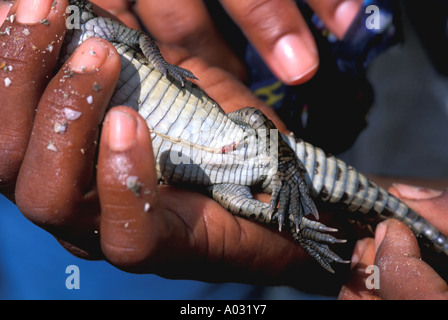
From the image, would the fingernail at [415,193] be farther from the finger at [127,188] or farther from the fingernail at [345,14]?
the finger at [127,188]

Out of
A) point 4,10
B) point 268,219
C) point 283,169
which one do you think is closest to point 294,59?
point 283,169

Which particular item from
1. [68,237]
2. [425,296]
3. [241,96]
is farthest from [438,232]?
[68,237]

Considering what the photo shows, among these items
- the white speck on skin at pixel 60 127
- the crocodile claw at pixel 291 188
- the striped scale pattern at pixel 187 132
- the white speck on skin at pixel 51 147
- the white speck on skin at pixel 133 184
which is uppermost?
the white speck on skin at pixel 60 127

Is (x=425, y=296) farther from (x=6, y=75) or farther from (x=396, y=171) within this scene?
(x=396, y=171)

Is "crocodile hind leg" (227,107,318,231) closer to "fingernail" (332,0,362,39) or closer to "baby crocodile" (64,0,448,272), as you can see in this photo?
"baby crocodile" (64,0,448,272)

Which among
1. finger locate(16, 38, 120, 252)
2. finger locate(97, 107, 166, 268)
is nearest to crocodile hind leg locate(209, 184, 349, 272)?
finger locate(97, 107, 166, 268)

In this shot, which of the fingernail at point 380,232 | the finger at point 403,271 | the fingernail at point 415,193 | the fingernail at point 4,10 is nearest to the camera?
the finger at point 403,271

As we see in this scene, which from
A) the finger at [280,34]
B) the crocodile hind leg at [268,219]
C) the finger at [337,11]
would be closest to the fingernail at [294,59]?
the finger at [280,34]
